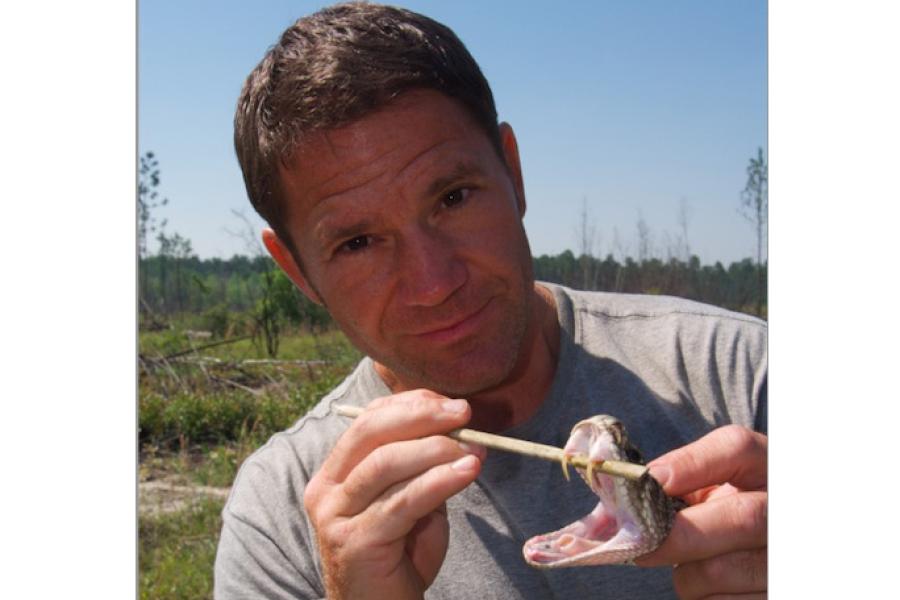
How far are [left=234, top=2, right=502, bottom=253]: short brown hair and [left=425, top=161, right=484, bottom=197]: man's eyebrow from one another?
56mm

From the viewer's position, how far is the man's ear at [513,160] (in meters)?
0.91

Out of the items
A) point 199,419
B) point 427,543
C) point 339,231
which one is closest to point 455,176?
point 339,231

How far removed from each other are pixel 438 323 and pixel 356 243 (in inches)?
4.6

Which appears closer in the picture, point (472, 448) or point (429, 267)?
point (472, 448)

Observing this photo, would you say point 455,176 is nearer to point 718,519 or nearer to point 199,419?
point 718,519

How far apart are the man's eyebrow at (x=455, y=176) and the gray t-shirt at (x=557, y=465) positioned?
196 millimetres

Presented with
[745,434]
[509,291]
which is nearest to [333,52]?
[509,291]

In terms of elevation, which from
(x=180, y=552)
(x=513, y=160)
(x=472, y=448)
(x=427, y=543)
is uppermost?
(x=513, y=160)

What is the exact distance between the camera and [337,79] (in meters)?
0.77
